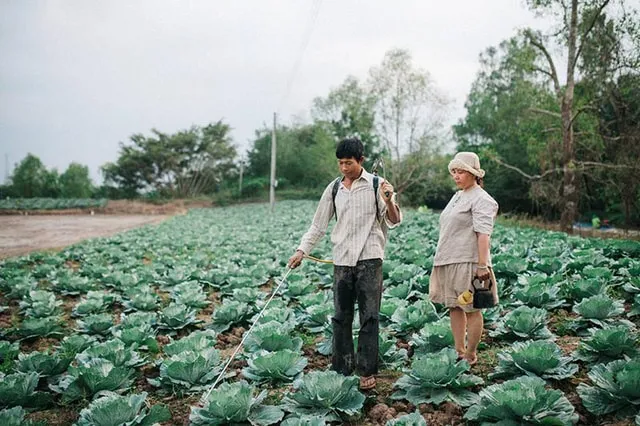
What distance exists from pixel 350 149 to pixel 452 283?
1332 mm

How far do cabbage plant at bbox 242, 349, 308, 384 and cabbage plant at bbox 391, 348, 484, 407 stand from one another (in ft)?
2.71

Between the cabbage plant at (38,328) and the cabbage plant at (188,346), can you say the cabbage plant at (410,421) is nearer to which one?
the cabbage plant at (188,346)

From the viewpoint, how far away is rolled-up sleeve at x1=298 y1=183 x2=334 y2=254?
3492mm

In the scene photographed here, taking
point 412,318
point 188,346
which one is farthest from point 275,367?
point 412,318

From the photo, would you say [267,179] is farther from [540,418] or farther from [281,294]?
[540,418]

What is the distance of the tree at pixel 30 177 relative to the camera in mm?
47972

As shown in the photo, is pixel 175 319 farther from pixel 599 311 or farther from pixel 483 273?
pixel 599 311

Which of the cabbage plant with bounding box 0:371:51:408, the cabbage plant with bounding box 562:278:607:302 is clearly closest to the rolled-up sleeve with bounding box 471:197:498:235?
the cabbage plant with bounding box 562:278:607:302

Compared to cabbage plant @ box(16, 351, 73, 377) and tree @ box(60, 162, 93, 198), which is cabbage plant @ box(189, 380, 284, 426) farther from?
tree @ box(60, 162, 93, 198)

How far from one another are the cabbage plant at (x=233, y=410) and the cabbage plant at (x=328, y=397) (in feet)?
0.51

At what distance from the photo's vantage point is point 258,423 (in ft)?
9.01

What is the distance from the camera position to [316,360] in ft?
13.4

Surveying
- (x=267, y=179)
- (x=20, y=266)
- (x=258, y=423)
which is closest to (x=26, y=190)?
(x=267, y=179)

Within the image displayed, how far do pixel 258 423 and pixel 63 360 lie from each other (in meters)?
2.02
